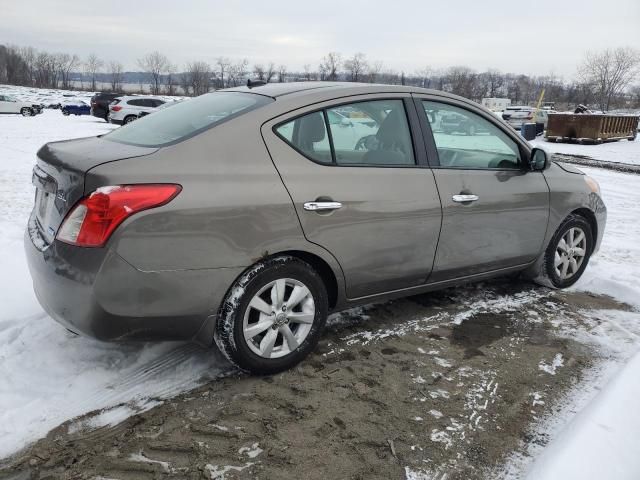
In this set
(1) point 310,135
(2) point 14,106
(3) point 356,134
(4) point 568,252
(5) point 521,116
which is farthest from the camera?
(2) point 14,106

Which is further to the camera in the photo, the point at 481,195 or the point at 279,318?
the point at 481,195

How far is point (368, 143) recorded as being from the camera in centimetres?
338

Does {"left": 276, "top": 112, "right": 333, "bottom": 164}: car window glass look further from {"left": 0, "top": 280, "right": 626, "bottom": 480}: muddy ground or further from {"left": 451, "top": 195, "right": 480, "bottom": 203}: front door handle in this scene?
{"left": 0, "top": 280, "right": 626, "bottom": 480}: muddy ground

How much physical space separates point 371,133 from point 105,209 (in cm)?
171

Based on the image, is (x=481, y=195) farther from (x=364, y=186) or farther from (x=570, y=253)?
(x=570, y=253)

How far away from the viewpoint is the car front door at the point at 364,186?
2.98 m

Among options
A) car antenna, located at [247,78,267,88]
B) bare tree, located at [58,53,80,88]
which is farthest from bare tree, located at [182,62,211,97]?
car antenna, located at [247,78,267,88]

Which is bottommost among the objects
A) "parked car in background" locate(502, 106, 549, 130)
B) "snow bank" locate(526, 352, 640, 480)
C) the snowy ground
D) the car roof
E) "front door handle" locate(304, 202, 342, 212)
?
"snow bank" locate(526, 352, 640, 480)

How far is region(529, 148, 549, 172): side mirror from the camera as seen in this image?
13.4ft

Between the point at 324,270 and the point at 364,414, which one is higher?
the point at 324,270

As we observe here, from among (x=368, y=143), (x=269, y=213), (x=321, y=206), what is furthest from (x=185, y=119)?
(x=368, y=143)

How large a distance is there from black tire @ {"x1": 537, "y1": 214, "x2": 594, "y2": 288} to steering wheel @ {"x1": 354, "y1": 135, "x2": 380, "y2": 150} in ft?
6.54

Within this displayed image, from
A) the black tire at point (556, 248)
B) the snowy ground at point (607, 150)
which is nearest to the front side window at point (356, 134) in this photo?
the black tire at point (556, 248)

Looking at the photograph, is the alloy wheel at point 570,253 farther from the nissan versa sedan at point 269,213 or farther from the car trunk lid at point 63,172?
the car trunk lid at point 63,172
